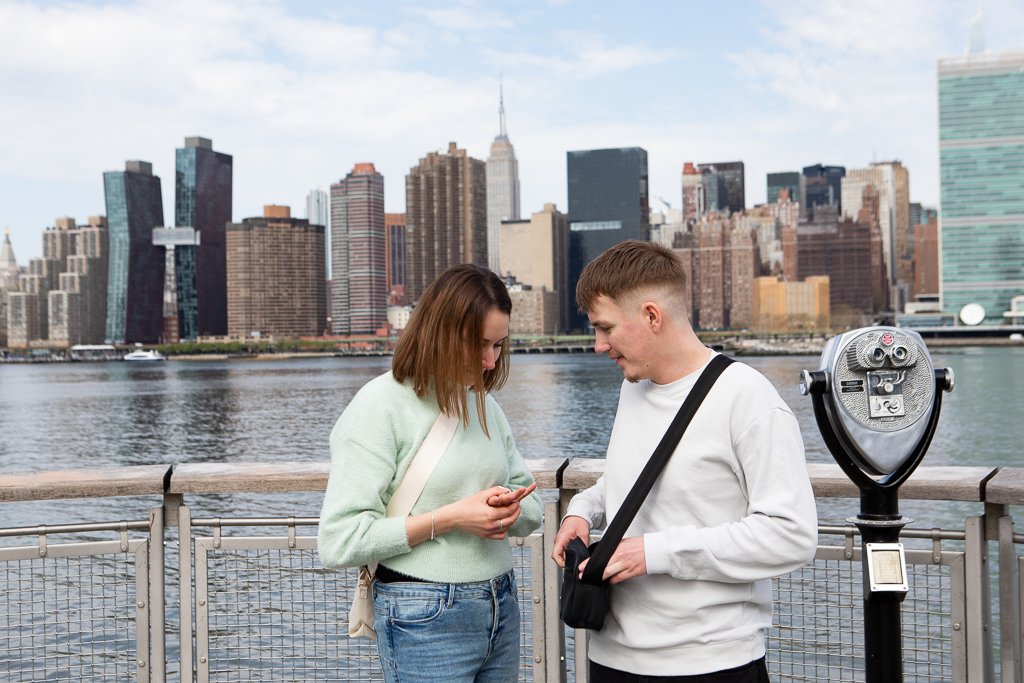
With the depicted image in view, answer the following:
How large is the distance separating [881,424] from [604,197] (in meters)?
184

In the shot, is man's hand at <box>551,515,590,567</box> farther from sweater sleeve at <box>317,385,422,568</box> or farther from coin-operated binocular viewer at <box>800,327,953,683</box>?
coin-operated binocular viewer at <box>800,327,953,683</box>

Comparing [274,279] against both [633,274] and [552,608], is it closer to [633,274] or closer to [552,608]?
[552,608]

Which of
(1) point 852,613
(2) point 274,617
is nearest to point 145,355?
(2) point 274,617

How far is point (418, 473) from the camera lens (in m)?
2.39

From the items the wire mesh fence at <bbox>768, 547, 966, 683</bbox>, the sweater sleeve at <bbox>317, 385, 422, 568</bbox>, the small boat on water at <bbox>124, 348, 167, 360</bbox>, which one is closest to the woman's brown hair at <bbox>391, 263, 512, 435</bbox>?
the sweater sleeve at <bbox>317, 385, 422, 568</bbox>

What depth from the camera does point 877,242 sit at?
177 metres

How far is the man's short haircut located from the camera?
88.7 inches

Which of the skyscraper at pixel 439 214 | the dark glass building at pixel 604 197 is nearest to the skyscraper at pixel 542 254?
the dark glass building at pixel 604 197

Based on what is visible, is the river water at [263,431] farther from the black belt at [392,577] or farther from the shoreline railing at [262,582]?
the black belt at [392,577]

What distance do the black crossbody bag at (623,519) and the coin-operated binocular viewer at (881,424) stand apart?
37 cm

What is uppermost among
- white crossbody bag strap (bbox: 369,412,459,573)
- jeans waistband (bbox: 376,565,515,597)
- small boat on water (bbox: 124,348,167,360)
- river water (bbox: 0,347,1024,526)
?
white crossbody bag strap (bbox: 369,412,459,573)

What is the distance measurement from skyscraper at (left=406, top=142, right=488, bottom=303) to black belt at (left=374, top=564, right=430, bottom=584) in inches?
7520

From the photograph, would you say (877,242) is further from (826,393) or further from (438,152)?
(826,393)

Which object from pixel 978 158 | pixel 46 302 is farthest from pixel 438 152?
pixel 978 158
